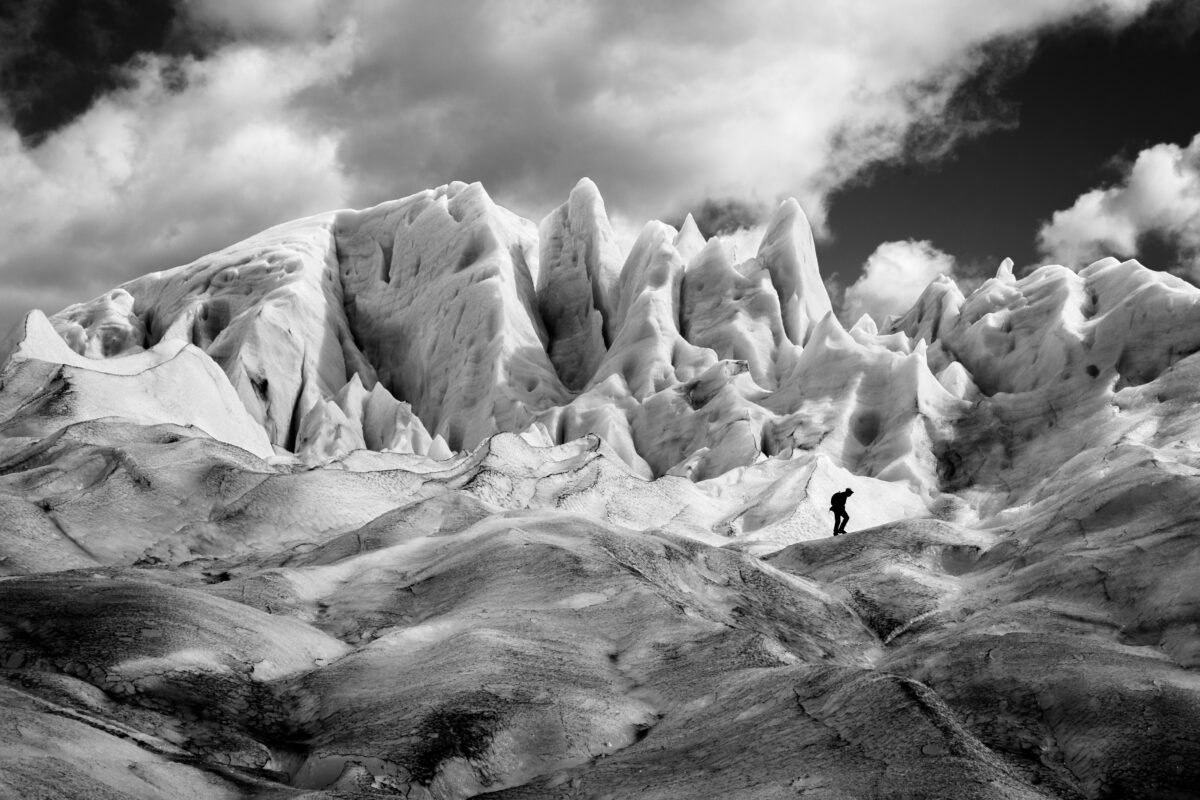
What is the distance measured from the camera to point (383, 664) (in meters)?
10.9

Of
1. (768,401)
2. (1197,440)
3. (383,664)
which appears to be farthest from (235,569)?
(768,401)

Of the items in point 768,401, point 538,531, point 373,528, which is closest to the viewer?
point 538,531

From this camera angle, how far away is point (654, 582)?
1420cm

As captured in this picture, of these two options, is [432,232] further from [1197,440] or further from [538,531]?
[538,531]

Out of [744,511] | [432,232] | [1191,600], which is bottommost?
[744,511]

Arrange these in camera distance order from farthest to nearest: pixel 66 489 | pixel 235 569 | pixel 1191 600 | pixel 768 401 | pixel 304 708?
pixel 768 401, pixel 66 489, pixel 235 569, pixel 1191 600, pixel 304 708

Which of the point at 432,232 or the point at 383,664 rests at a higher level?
the point at 432,232

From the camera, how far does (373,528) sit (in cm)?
1811

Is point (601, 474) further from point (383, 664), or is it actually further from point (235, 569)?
point (383, 664)

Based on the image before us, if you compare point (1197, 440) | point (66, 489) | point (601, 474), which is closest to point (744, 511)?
point (601, 474)

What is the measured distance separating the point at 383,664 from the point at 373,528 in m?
7.35

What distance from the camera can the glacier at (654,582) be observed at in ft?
28.7

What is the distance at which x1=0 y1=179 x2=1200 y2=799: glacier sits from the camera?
8.75 meters

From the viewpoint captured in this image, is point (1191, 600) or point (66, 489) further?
point (66, 489)
